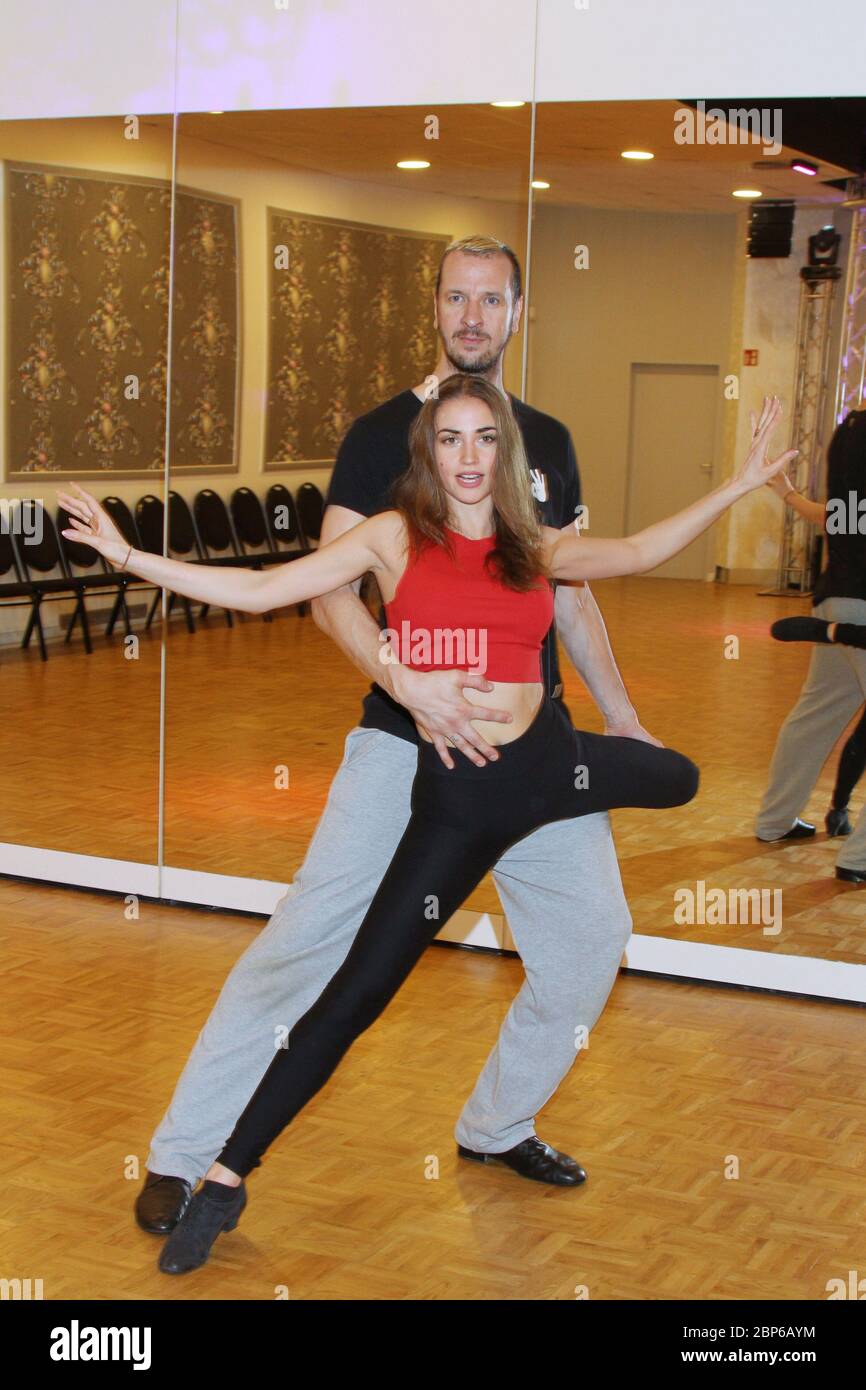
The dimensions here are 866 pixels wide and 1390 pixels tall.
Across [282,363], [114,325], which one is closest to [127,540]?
[114,325]

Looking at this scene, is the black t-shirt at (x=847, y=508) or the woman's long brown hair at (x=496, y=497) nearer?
the woman's long brown hair at (x=496, y=497)

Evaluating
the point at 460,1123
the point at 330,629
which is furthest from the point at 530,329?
the point at 460,1123

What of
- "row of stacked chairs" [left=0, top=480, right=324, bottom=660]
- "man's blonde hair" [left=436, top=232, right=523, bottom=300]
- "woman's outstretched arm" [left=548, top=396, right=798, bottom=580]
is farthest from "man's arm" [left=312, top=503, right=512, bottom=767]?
"row of stacked chairs" [left=0, top=480, right=324, bottom=660]

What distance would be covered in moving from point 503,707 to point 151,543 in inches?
106

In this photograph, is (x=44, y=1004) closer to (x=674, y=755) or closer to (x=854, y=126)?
(x=674, y=755)

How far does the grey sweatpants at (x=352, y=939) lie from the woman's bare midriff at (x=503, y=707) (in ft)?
0.84

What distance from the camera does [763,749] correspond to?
4562 mm

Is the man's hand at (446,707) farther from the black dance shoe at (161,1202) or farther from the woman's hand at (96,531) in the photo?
the black dance shoe at (161,1202)

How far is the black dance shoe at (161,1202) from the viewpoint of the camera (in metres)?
3.09

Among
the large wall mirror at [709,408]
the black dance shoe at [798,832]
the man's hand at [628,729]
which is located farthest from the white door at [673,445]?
the man's hand at [628,729]

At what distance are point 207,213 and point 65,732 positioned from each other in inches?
69.6

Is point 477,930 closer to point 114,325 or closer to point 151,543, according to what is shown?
point 151,543

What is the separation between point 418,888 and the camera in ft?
9.23

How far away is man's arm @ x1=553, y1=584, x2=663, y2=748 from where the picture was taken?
3.42 meters
